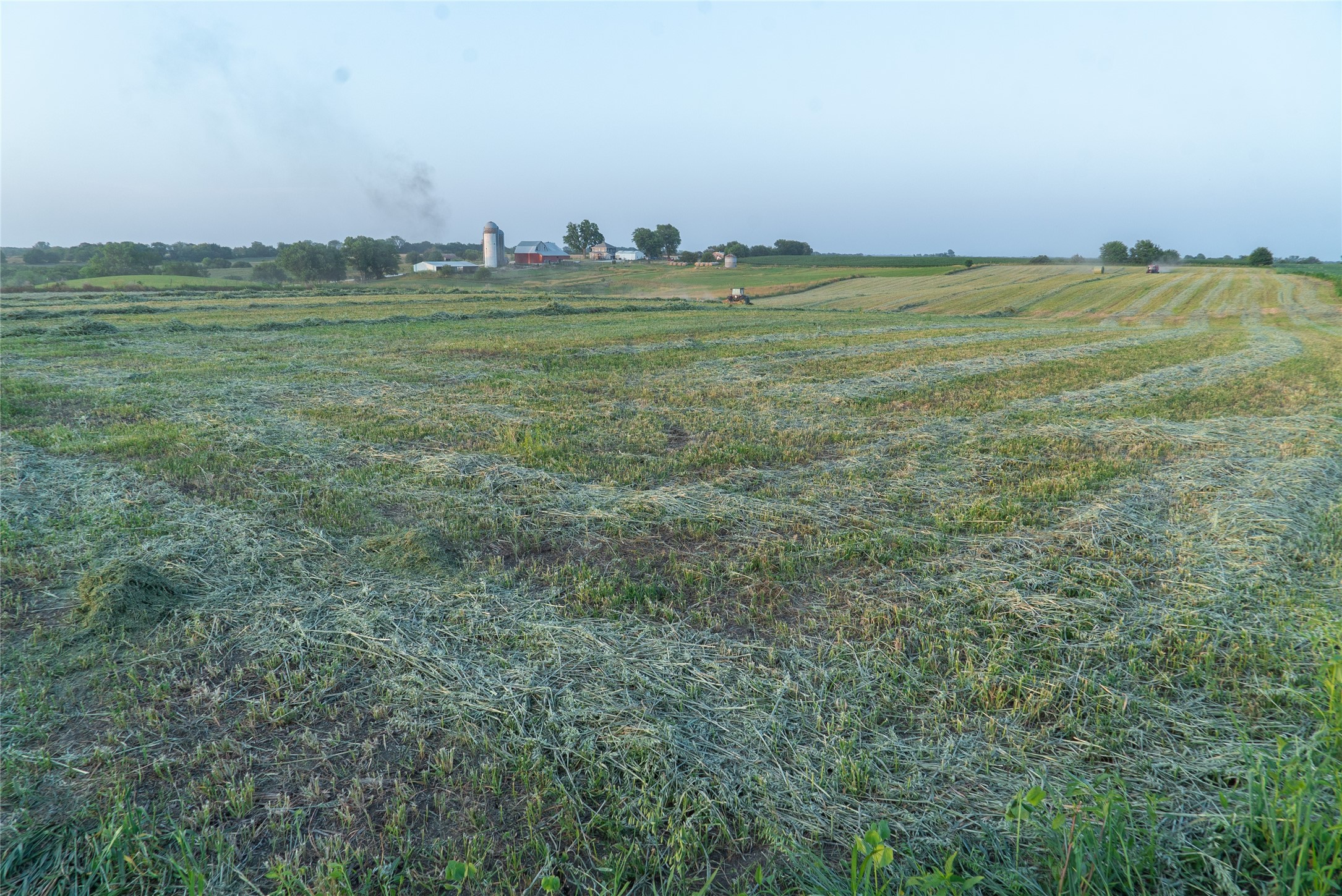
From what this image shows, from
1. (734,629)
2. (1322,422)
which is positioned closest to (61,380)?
(734,629)

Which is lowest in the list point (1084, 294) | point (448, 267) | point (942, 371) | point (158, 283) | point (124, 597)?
point (124, 597)

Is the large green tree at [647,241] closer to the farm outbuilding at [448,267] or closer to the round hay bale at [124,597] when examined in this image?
the farm outbuilding at [448,267]

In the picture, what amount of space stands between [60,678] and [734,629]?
3.91m

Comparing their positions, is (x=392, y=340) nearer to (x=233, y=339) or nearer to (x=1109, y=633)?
(x=233, y=339)

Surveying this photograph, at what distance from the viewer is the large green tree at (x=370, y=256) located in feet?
245

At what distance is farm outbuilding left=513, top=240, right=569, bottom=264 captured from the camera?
107 m

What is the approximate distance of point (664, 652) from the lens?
419 cm

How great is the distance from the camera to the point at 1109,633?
4.37 meters

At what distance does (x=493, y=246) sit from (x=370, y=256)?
26.3m

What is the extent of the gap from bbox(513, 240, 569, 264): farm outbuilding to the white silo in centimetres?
635

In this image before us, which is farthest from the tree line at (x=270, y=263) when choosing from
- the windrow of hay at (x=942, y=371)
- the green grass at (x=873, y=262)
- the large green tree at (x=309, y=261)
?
the windrow of hay at (x=942, y=371)

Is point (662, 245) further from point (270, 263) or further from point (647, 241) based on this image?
point (270, 263)

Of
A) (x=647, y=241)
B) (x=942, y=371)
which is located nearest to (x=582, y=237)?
(x=647, y=241)

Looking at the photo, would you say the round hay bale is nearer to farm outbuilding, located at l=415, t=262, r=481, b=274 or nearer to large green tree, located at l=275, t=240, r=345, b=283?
large green tree, located at l=275, t=240, r=345, b=283
